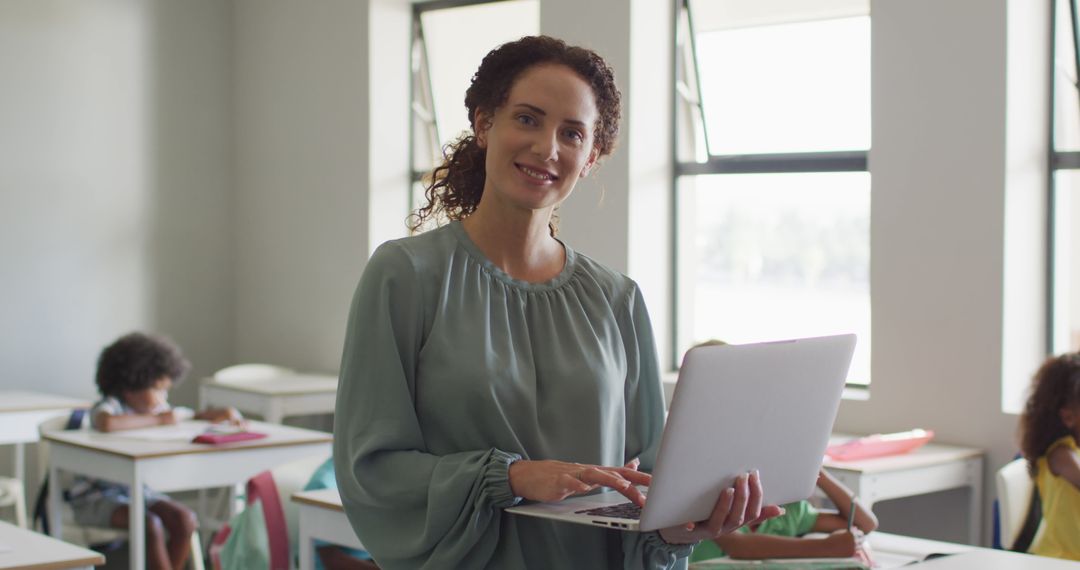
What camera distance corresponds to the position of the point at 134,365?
4383mm

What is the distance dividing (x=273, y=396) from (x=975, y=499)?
287 cm

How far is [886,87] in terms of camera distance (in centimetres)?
425

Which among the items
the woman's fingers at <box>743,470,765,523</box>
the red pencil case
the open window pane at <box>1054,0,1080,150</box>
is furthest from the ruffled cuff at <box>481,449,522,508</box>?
the open window pane at <box>1054,0,1080,150</box>

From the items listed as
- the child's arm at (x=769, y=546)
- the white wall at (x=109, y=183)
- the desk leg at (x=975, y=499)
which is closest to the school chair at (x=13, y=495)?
the white wall at (x=109, y=183)

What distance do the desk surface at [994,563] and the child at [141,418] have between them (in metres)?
2.65

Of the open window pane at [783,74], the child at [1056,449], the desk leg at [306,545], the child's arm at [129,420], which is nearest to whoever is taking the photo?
the desk leg at [306,545]

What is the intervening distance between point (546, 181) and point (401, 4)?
4.84m

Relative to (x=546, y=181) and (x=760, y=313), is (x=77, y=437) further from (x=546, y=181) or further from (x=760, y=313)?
(x=546, y=181)

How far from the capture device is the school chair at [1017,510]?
335 centimetres

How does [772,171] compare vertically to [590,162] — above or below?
above

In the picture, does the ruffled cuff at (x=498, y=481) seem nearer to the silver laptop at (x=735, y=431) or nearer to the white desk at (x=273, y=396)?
the silver laptop at (x=735, y=431)

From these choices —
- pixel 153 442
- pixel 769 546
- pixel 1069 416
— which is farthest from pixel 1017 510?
pixel 153 442

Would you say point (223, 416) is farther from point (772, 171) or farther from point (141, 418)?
point (772, 171)

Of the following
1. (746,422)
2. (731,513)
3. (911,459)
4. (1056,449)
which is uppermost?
(746,422)
